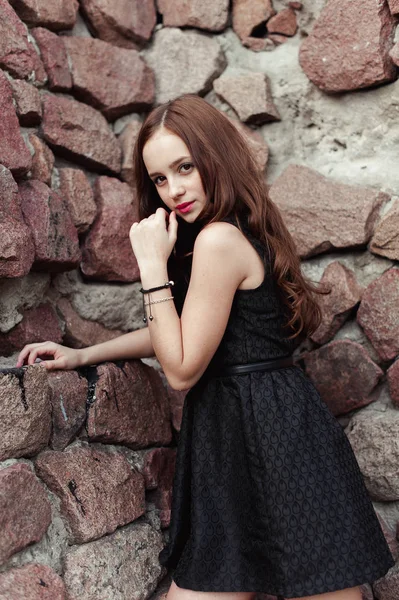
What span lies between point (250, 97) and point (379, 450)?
108 centimetres

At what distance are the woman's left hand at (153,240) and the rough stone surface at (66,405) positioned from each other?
32 centimetres

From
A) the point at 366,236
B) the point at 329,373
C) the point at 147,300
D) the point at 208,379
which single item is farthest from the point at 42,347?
the point at 366,236

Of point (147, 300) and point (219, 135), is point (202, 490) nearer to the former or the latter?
point (147, 300)

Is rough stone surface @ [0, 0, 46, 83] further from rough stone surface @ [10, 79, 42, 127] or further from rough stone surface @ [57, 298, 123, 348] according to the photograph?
rough stone surface @ [57, 298, 123, 348]

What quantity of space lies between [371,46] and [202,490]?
1.25 meters

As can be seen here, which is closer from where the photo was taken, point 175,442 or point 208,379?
point 208,379

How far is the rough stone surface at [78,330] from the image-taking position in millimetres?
1802

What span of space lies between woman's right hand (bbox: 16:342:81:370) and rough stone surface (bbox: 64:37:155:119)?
76cm

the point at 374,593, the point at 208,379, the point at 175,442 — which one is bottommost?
the point at 374,593

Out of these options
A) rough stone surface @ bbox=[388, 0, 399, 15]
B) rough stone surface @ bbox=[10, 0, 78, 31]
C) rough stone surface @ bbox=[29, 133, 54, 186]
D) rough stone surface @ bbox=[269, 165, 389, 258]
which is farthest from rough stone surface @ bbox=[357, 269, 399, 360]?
rough stone surface @ bbox=[10, 0, 78, 31]

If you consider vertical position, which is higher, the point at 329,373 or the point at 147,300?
the point at 147,300

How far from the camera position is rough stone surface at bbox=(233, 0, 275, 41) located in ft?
6.84

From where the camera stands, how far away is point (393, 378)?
1.80 m

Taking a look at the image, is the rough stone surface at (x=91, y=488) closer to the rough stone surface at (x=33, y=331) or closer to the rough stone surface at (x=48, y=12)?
the rough stone surface at (x=33, y=331)
